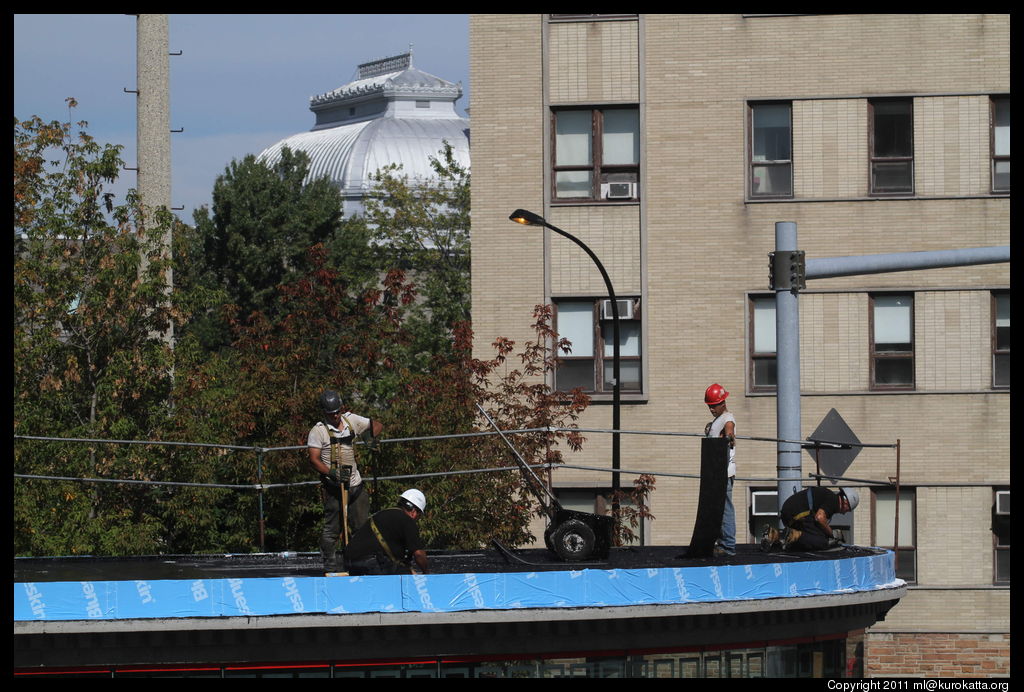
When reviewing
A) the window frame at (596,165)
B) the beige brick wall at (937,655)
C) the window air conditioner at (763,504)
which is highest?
the window frame at (596,165)

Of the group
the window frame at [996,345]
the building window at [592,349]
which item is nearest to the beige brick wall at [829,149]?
the window frame at [996,345]

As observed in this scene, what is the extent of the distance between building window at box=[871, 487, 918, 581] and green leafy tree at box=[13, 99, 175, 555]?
12.9 meters

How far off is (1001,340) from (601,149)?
8.07m

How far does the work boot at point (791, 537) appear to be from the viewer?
64.9 ft

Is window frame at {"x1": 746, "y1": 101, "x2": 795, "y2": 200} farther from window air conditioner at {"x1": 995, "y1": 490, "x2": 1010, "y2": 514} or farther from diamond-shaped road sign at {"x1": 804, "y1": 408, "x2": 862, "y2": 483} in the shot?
diamond-shaped road sign at {"x1": 804, "y1": 408, "x2": 862, "y2": 483}

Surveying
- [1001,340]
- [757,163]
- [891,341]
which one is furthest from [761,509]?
[757,163]

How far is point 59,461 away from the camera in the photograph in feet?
84.8

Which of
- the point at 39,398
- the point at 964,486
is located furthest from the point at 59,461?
the point at 964,486

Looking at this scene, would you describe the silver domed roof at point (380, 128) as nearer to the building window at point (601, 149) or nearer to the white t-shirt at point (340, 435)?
the building window at point (601, 149)

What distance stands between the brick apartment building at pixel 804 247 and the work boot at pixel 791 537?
1010 cm

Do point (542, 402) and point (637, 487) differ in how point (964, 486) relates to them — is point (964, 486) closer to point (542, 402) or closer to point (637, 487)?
point (637, 487)

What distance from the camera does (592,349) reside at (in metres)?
31.1

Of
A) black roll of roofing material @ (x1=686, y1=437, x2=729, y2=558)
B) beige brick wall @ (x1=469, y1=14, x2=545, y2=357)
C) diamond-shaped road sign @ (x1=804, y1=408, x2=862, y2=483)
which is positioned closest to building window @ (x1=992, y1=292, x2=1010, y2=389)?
beige brick wall @ (x1=469, y1=14, x2=545, y2=357)

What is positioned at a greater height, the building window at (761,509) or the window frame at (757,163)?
the window frame at (757,163)
